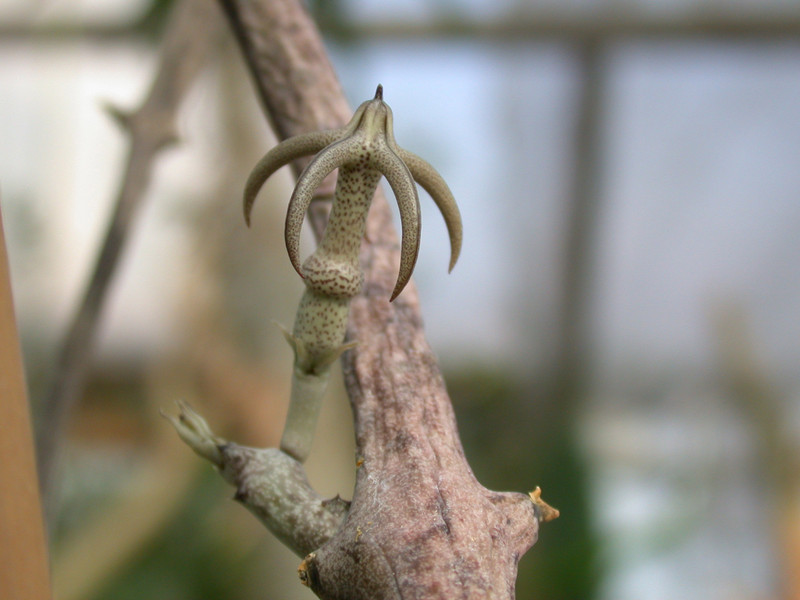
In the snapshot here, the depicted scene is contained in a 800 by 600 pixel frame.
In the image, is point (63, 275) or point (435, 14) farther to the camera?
point (63, 275)

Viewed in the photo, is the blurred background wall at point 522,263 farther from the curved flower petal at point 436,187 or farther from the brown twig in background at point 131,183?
the curved flower petal at point 436,187

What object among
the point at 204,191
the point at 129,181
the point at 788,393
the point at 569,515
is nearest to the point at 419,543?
the point at 129,181

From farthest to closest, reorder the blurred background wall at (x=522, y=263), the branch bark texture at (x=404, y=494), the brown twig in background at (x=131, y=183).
Answer: the blurred background wall at (x=522, y=263) < the brown twig in background at (x=131, y=183) < the branch bark texture at (x=404, y=494)

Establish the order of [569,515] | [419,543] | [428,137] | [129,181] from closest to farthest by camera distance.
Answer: [419,543] < [129,181] < [569,515] < [428,137]

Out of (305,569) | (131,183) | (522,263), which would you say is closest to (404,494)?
(305,569)

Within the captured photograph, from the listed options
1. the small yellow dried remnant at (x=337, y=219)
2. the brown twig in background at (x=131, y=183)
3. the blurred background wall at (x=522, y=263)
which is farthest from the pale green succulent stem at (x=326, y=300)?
the blurred background wall at (x=522, y=263)

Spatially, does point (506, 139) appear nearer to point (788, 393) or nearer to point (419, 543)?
point (788, 393)

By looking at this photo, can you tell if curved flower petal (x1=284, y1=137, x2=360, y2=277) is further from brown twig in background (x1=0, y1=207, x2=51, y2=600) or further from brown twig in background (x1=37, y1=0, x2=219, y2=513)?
brown twig in background (x1=37, y1=0, x2=219, y2=513)
